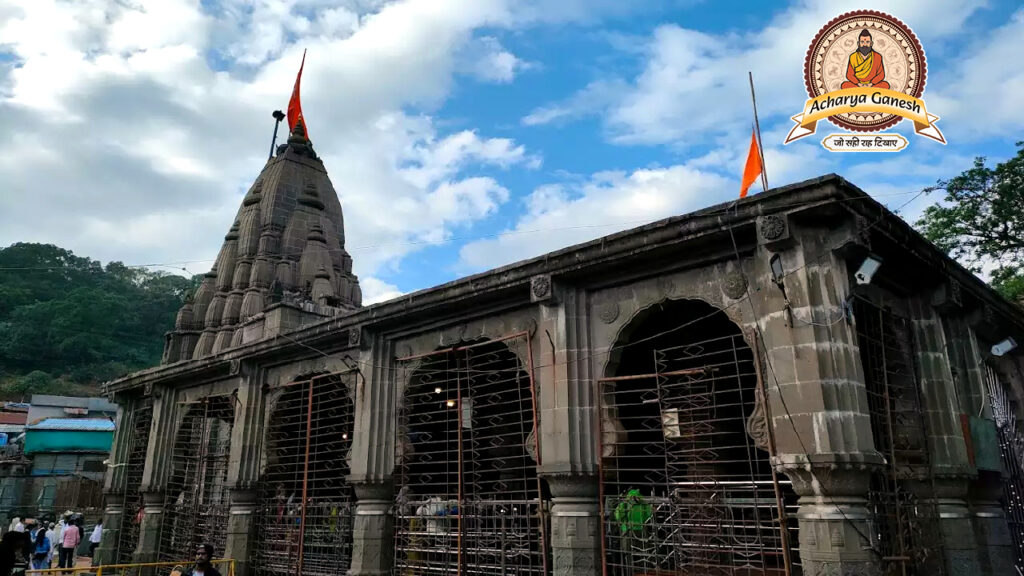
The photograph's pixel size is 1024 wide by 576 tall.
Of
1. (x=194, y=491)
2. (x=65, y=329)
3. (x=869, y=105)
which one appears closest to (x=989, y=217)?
(x=869, y=105)

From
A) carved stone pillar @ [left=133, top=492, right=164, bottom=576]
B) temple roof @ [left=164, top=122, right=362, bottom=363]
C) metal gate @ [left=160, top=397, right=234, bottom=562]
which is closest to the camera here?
metal gate @ [left=160, top=397, right=234, bottom=562]

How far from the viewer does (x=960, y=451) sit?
34.8 feet

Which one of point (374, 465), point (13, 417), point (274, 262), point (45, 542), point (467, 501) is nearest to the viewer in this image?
point (467, 501)

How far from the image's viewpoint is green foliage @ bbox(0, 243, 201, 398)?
69000mm

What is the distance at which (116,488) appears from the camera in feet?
70.7

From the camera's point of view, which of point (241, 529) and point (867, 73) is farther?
point (241, 529)

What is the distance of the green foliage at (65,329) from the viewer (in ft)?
226

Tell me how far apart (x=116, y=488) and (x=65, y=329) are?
59508 millimetres

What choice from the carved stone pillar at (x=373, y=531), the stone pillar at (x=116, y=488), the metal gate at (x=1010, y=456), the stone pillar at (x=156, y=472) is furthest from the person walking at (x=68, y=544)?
the metal gate at (x=1010, y=456)

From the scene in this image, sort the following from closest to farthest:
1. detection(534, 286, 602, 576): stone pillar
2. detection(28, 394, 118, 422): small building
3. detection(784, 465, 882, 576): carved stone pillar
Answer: detection(784, 465, 882, 576): carved stone pillar
detection(534, 286, 602, 576): stone pillar
detection(28, 394, 118, 422): small building

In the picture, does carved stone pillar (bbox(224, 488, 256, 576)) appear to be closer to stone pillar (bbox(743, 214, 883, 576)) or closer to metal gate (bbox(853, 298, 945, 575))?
stone pillar (bbox(743, 214, 883, 576))

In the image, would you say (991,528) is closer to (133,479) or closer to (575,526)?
(575,526)

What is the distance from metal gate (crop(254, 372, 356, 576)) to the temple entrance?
19.7ft

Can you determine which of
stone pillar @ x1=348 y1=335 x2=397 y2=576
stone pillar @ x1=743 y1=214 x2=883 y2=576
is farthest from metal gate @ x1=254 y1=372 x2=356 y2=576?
stone pillar @ x1=743 y1=214 x2=883 y2=576
